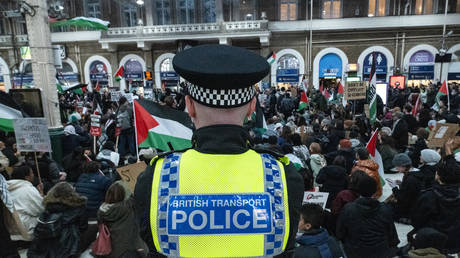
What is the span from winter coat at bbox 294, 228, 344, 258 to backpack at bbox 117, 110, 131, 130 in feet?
21.2

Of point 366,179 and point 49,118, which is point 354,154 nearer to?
point 366,179

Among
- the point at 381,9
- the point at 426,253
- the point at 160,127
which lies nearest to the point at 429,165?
the point at 426,253

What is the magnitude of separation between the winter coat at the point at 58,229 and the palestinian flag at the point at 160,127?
1.15m

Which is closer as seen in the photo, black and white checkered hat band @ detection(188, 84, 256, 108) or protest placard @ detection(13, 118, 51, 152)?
black and white checkered hat band @ detection(188, 84, 256, 108)

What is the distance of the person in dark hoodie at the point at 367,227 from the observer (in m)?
3.32

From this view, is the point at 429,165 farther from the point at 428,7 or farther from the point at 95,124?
the point at 428,7

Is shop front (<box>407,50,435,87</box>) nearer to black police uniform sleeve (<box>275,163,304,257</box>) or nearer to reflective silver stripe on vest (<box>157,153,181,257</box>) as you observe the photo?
black police uniform sleeve (<box>275,163,304,257</box>)

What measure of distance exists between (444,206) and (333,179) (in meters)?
1.43

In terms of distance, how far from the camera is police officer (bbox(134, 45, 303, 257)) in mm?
1199

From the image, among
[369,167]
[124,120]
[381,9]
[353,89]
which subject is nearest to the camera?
[369,167]

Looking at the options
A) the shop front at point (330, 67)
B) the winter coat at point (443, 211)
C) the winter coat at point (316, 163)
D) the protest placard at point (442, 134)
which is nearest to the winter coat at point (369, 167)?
the winter coat at point (316, 163)

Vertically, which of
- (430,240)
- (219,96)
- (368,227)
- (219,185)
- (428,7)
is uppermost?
(428,7)

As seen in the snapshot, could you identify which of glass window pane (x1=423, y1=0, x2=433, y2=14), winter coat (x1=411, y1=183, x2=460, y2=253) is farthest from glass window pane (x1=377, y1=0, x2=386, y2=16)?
winter coat (x1=411, y1=183, x2=460, y2=253)

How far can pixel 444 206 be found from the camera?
11.6ft
